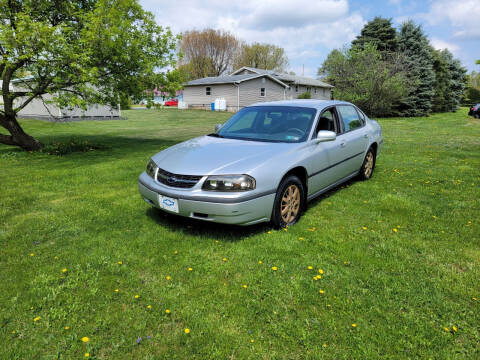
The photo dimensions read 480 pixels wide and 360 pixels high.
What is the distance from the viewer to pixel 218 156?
3.76 meters

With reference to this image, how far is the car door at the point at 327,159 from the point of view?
4.30 m

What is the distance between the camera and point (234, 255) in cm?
334

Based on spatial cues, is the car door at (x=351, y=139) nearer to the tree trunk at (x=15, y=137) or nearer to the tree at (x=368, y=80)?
the tree trunk at (x=15, y=137)

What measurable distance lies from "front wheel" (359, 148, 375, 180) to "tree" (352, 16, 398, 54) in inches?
1142

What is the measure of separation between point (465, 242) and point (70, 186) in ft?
20.7

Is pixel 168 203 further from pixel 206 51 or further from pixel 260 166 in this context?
pixel 206 51

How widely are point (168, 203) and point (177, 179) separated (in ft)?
0.98

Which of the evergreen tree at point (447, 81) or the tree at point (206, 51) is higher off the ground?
the tree at point (206, 51)

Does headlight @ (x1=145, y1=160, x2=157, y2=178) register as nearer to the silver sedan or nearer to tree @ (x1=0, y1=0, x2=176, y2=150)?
the silver sedan

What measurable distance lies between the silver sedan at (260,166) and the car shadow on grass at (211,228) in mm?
344

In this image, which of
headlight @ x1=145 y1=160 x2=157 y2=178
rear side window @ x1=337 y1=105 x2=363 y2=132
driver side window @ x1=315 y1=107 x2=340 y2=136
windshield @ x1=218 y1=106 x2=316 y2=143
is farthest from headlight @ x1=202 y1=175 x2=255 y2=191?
rear side window @ x1=337 y1=105 x2=363 y2=132

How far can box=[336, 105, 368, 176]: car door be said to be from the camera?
507 centimetres

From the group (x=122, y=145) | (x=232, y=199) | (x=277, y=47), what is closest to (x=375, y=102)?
(x=122, y=145)

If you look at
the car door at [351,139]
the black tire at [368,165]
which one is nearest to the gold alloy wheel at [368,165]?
the black tire at [368,165]
